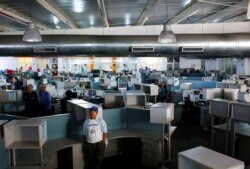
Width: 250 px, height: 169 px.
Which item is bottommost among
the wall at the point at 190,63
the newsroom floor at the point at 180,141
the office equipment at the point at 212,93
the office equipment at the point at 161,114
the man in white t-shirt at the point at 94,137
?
the newsroom floor at the point at 180,141

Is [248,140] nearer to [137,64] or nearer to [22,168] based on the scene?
[22,168]

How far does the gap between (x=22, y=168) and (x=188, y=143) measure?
3845mm

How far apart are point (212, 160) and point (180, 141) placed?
4.28 metres

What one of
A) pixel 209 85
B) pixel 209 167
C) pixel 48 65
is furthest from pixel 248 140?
pixel 48 65

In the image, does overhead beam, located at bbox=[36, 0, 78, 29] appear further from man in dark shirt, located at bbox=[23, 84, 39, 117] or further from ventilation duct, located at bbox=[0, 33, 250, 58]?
man in dark shirt, located at bbox=[23, 84, 39, 117]

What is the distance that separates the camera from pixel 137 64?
19.9 meters

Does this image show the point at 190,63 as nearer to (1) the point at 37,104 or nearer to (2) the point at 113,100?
(2) the point at 113,100

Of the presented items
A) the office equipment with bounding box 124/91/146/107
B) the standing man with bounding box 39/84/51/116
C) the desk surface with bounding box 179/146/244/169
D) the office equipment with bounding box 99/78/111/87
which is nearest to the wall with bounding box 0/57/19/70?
the office equipment with bounding box 99/78/111/87

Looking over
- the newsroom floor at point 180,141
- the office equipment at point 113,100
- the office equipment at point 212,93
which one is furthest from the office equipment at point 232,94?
the office equipment at point 113,100

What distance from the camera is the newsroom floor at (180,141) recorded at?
15.9ft

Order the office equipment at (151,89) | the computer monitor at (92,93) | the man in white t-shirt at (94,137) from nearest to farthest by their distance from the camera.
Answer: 1. the man in white t-shirt at (94,137)
2. the office equipment at (151,89)
3. the computer monitor at (92,93)

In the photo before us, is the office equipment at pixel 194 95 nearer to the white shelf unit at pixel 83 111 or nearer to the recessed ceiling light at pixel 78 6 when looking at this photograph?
the recessed ceiling light at pixel 78 6

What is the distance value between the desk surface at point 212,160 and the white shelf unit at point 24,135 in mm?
2190

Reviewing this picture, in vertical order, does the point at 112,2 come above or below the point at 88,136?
above
